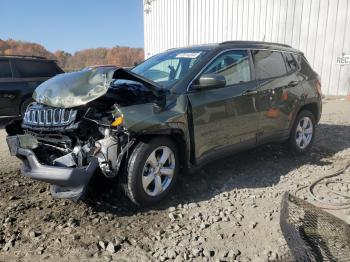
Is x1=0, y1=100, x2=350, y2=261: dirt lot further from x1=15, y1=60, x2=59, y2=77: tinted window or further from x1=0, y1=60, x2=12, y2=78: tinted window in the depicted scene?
x1=15, y1=60, x2=59, y2=77: tinted window

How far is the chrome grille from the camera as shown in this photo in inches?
141

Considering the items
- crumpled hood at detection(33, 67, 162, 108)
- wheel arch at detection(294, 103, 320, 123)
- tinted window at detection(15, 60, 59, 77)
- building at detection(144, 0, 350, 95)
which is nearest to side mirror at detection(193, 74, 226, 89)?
crumpled hood at detection(33, 67, 162, 108)

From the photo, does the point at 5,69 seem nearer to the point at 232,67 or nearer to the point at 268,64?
the point at 232,67

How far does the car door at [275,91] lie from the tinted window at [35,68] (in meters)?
6.50

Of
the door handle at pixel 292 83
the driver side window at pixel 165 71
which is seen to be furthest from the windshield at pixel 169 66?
the door handle at pixel 292 83

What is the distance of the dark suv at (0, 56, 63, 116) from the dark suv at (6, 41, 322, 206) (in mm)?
5157

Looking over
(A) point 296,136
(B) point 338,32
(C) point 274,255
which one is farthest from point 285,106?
(B) point 338,32

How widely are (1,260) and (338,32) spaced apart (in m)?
12.5

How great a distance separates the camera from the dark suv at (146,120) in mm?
3539

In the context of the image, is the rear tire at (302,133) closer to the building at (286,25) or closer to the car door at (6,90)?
the car door at (6,90)

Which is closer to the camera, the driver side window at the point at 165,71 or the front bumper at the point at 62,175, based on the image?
the front bumper at the point at 62,175

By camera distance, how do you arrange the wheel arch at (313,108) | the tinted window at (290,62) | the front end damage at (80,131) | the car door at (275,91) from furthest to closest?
1. the wheel arch at (313,108)
2. the tinted window at (290,62)
3. the car door at (275,91)
4. the front end damage at (80,131)

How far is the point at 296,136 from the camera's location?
18.9 feet

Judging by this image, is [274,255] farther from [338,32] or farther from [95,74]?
[338,32]
